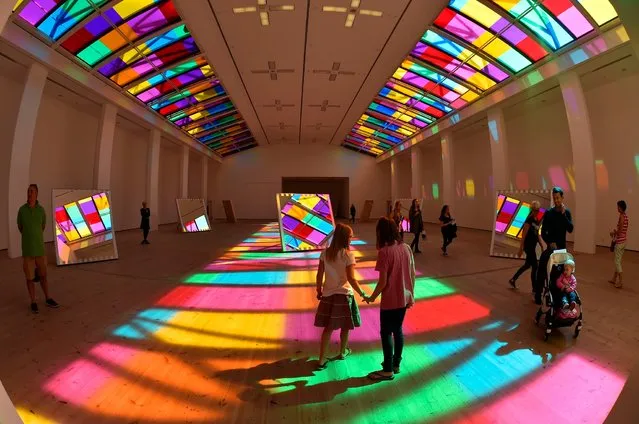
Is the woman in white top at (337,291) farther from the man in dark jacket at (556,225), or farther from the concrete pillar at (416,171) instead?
the concrete pillar at (416,171)

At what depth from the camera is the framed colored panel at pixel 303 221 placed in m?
11.4

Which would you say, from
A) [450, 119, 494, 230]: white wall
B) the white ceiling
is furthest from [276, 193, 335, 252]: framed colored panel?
[450, 119, 494, 230]: white wall

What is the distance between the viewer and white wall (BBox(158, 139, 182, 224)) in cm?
2403

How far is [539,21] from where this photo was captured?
9.09 meters

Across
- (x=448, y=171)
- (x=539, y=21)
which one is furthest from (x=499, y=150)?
(x=539, y=21)

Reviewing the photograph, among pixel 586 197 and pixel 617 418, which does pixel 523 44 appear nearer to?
pixel 586 197

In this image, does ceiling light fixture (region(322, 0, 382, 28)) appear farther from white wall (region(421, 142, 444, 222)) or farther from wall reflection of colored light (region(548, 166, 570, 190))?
white wall (region(421, 142, 444, 222))

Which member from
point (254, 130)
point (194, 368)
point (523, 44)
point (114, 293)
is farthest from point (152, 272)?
point (254, 130)

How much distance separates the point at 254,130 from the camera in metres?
25.2

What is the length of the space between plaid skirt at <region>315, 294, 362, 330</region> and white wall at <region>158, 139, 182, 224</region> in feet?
74.5

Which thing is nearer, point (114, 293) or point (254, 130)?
point (114, 293)

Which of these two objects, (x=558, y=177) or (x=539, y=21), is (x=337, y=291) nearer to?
(x=539, y=21)

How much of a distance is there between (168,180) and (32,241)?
2120cm

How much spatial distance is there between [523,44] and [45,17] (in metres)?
12.9
